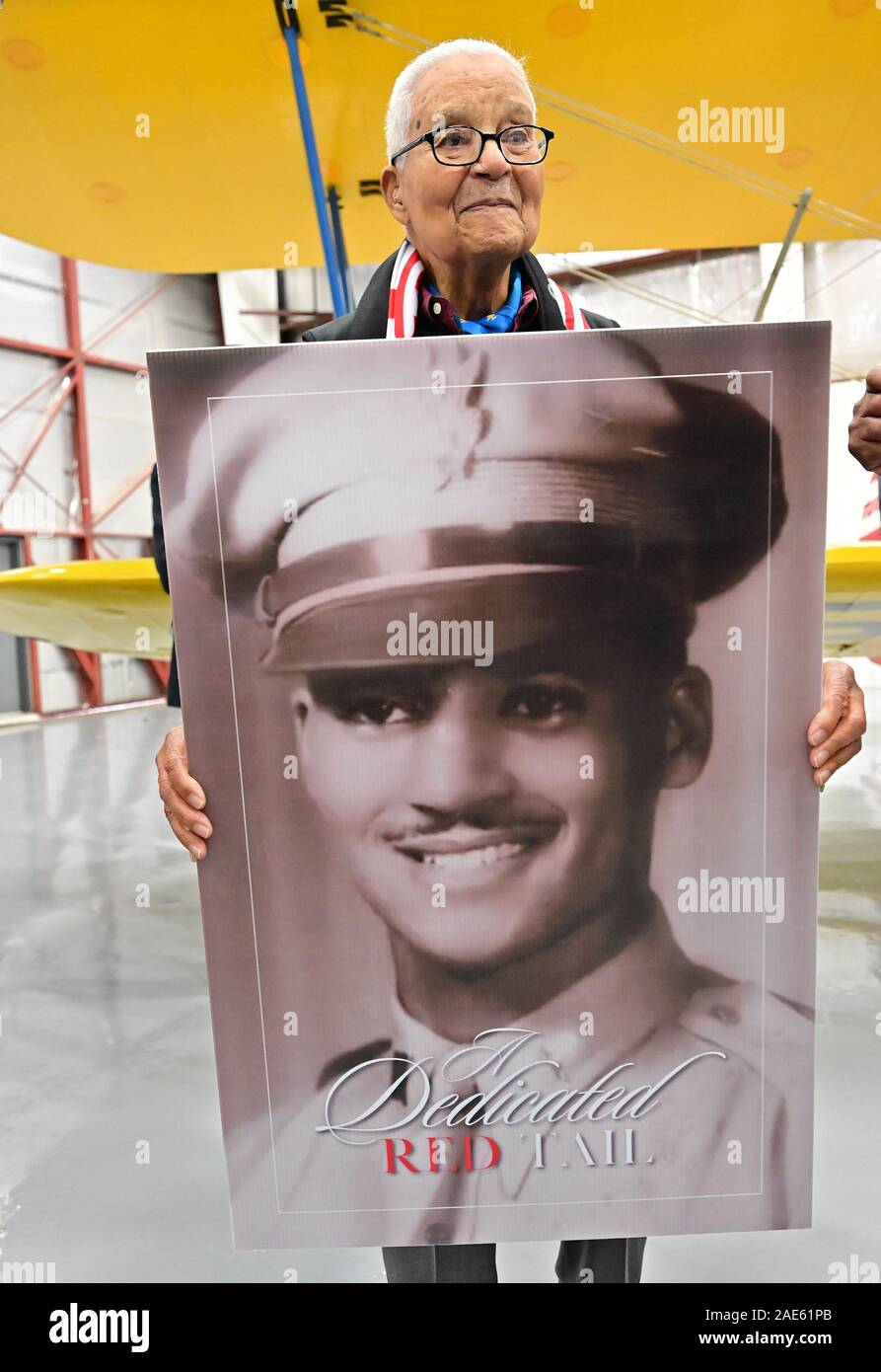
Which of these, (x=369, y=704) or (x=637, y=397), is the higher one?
(x=637, y=397)

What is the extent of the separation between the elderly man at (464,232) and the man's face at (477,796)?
0.15 m

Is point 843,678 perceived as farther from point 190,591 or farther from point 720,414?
point 190,591

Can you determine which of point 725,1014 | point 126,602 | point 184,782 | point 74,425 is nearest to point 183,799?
point 184,782

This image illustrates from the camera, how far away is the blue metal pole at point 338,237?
2977mm

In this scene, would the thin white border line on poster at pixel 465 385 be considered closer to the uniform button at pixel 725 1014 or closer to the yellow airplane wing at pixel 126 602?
the uniform button at pixel 725 1014

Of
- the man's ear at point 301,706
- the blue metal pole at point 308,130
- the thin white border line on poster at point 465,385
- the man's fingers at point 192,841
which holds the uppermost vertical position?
the blue metal pole at point 308,130

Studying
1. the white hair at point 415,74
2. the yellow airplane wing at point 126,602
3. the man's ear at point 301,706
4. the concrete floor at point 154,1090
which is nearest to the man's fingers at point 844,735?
the man's ear at point 301,706

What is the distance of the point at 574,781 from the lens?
82cm

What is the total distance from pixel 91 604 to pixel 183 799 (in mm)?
2767

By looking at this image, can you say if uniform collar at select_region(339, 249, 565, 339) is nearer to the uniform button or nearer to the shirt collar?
the shirt collar

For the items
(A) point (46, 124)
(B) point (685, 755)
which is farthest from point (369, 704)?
(A) point (46, 124)

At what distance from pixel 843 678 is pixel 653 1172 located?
19.9 inches

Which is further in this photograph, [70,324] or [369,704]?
[70,324]
